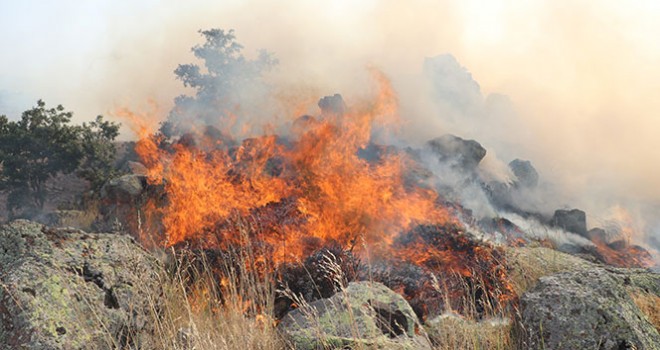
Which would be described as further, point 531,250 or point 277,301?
point 531,250

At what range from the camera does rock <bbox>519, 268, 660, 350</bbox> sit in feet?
12.4

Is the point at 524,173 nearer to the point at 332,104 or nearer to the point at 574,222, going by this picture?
the point at 574,222

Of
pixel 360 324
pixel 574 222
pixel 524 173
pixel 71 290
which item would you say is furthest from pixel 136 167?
pixel 524 173

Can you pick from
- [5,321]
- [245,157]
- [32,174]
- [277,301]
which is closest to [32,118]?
[32,174]

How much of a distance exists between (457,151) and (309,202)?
13.5 m

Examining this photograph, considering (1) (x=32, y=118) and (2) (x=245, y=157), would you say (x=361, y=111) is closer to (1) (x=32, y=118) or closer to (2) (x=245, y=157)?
(2) (x=245, y=157)

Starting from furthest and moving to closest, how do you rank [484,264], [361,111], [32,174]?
[32,174], [361,111], [484,264]

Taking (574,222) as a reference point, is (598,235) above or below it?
below

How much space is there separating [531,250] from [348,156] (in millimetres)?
5158

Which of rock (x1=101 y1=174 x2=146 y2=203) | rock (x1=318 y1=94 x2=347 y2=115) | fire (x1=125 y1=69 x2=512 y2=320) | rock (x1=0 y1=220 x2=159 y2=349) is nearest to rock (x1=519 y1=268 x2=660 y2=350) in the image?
fire (x1=125 y1=69 x2=512 y2=320)

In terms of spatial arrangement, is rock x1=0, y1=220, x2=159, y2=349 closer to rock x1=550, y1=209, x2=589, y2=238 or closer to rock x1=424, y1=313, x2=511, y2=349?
rock x1=424, y1=313, x2=511, y2=349

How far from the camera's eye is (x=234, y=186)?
36.1 ft

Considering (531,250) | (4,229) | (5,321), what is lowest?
(531,250)

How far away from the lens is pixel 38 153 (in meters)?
21.0
